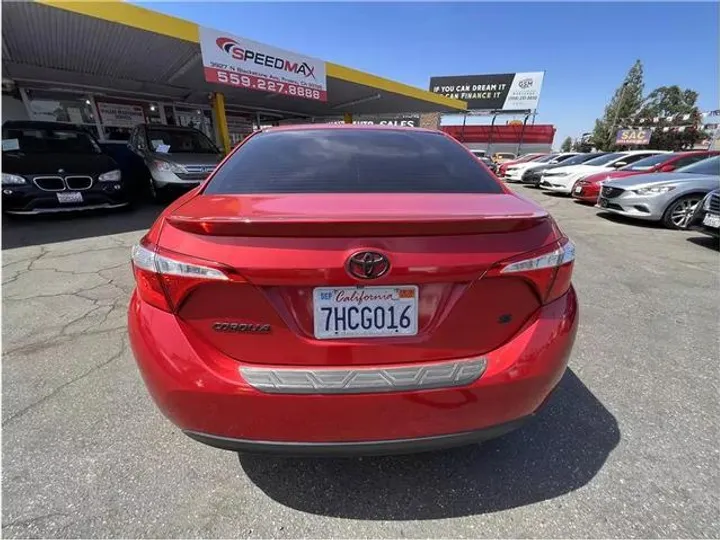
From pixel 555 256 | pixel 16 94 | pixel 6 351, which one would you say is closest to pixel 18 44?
pixel 16 94

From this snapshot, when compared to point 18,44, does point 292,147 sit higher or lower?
lower

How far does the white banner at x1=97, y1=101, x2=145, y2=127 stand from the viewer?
12555 millimetres

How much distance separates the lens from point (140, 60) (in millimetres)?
9055

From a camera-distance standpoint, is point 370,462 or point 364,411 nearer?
point 364,411

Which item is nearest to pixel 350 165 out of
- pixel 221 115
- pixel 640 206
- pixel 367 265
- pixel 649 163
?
pixel 367 265

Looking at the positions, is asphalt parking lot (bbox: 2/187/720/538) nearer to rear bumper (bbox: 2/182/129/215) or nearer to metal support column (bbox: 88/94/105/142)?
rear bumper (bbox: 2/182/129/215)

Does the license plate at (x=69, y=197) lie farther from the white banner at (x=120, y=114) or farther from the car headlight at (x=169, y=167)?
the white banner at (x=120, y=114)

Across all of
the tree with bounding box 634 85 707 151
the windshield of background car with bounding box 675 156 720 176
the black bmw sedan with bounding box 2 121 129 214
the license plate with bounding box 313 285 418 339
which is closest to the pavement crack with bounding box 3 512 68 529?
the license plate with bounding box 313 285 418 339

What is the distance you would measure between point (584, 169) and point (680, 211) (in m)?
5.33

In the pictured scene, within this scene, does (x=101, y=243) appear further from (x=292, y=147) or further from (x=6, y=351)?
(x=292, y=147)

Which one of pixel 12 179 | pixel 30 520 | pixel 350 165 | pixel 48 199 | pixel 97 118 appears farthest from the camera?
pixel 97 118

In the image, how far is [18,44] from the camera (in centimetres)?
795

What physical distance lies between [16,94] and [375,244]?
15.5 metres

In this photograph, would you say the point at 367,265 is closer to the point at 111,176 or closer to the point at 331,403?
the point at 331,403
